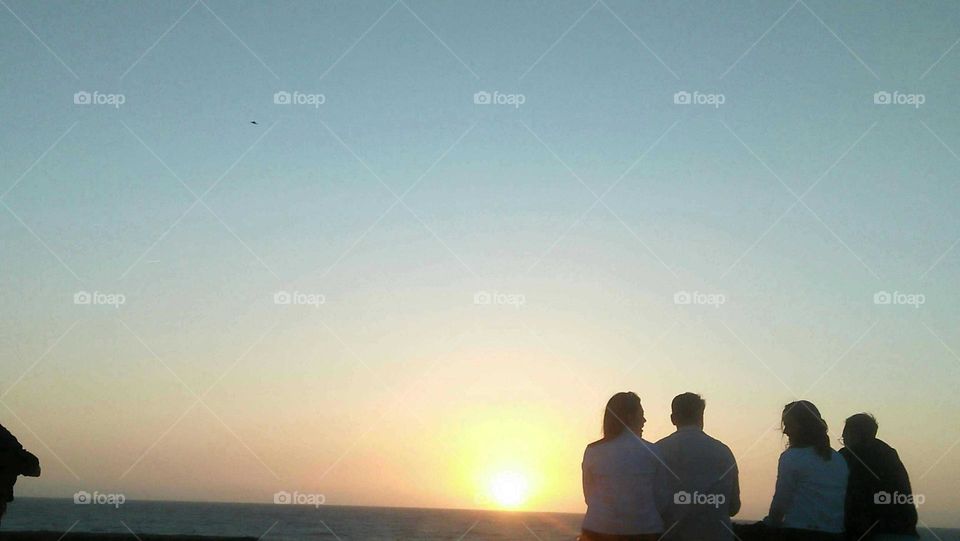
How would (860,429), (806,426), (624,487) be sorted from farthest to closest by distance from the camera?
(860,429)
(806,426)
(624,487)

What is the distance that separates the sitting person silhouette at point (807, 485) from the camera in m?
6.13

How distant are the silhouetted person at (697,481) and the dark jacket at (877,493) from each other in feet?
3.06

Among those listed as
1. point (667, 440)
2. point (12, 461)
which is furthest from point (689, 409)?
point (12, 461)

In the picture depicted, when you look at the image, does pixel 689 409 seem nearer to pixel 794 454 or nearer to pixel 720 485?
pixel 720 485

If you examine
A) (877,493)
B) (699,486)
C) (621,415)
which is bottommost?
(877,493)

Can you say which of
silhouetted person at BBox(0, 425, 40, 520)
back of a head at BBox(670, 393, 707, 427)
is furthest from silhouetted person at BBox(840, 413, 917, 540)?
silhouetted person at BBox(0, 425, 40, 520)

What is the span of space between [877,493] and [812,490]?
63 centimetres

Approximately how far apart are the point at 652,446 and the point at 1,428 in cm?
483

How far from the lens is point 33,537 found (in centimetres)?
1655

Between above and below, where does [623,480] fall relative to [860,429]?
below

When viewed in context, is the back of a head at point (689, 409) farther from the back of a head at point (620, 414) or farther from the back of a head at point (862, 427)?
the back of a head at point (862, 427)

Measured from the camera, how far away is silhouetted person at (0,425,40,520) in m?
6.68

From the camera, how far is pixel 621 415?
5914 mm

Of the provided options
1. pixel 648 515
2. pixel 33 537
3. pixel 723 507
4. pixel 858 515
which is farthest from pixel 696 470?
pixel 33 537
